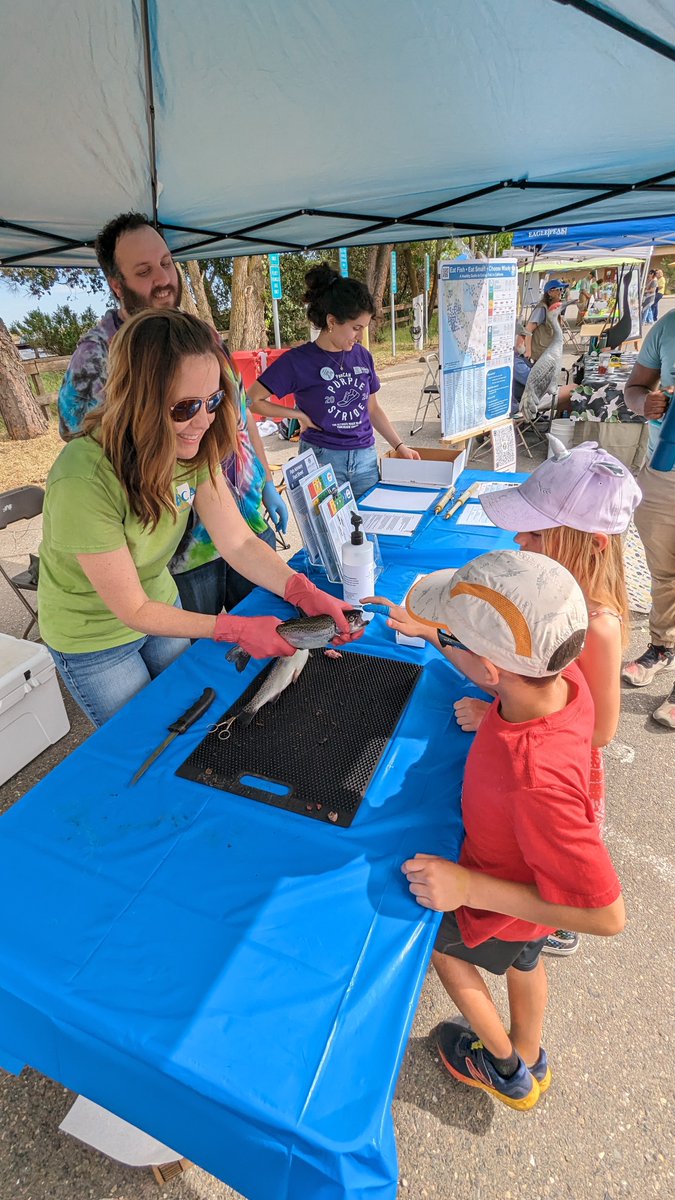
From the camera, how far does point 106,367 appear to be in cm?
200

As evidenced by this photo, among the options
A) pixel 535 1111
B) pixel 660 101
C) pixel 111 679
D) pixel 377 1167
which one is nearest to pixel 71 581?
pixel 111 679

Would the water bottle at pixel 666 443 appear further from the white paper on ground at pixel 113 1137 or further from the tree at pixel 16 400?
the tree at pixel 16 400

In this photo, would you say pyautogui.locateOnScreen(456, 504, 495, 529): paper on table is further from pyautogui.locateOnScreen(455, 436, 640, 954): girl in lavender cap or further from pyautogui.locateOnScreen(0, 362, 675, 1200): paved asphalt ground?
pyautogui.locateOnScreen(0, 362, 675, 1200): paved asphalt ground

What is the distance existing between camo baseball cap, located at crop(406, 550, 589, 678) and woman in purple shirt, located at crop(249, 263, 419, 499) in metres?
2.20

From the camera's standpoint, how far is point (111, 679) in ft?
5.11

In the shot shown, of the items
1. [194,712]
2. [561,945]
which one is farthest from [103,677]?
[561,945]

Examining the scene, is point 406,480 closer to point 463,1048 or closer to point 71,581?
point 71,581

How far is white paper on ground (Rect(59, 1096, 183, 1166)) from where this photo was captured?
125 cm

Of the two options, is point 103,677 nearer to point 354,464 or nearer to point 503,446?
point 354,464

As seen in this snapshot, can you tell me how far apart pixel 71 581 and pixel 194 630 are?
1.21 feet

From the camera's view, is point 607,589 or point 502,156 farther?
point 502,156

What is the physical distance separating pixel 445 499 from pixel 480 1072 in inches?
85.2

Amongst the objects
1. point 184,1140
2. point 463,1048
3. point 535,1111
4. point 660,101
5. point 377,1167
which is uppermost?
point 660,101

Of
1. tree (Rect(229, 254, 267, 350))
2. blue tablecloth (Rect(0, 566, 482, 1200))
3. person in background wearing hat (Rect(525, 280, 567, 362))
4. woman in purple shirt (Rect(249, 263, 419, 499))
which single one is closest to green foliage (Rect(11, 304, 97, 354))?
tree (Rect(229, 254, 267, 350))
